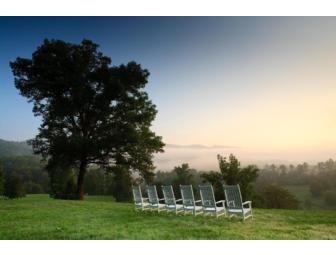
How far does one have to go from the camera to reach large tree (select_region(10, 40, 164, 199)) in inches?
793

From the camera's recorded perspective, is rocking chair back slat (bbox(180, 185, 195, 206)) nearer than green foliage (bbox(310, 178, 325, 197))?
Yes

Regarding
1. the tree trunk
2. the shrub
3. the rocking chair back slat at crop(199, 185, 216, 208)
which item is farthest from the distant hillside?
the shrub

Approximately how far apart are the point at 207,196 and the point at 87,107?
13.2 metres

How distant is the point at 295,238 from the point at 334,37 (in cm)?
929

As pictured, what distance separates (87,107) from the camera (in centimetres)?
2103

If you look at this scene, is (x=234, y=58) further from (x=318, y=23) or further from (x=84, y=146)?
(x=84, y=146)

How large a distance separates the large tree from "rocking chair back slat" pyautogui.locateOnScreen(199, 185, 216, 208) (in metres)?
11.0

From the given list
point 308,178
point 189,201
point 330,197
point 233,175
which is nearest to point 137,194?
point 189,201

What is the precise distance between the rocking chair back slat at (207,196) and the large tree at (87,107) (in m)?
11.0

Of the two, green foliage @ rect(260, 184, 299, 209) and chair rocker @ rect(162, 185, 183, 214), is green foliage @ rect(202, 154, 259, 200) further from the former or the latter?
chair rocker @ rect(162, 185, 183, 214)

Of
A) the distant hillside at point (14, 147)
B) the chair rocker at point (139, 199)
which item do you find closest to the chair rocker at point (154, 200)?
the chair rocker at point (139, 199)

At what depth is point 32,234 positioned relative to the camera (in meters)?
7.45

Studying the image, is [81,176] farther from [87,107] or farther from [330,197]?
[330,197]
